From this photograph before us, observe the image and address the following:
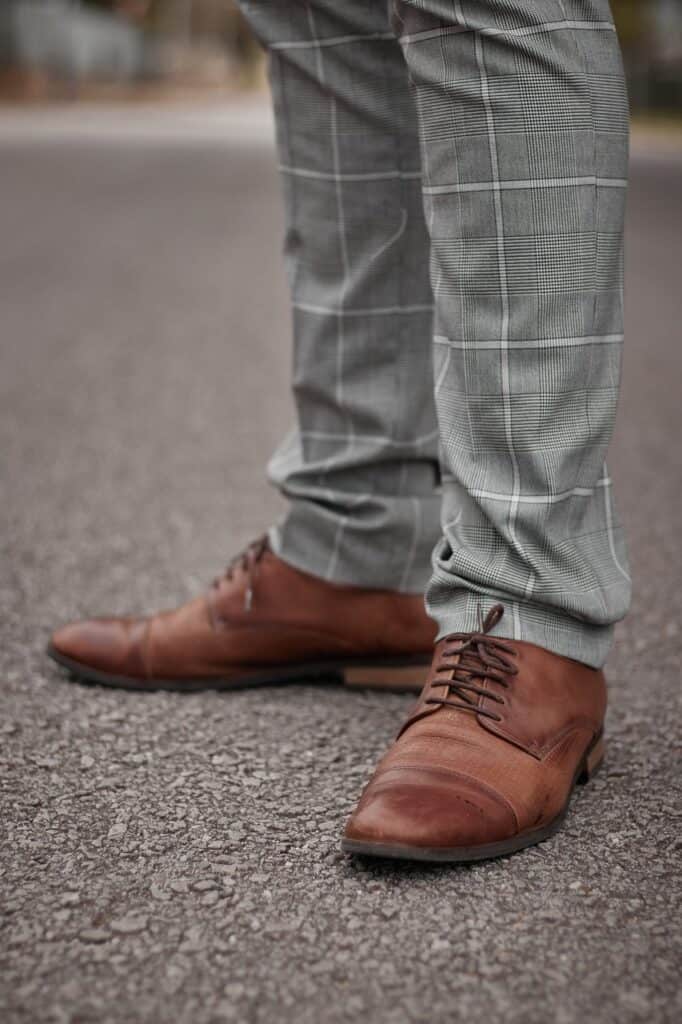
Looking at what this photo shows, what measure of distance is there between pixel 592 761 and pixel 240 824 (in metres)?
0.40

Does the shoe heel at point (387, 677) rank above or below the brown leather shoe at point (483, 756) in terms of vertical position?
below

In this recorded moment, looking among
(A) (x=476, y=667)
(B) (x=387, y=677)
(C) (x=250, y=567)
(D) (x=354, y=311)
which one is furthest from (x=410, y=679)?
(D) (x=354, y=311)

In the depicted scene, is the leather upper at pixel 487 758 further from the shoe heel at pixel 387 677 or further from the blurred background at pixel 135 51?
the blurred background at pixel 135 51

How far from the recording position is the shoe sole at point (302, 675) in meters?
1.68

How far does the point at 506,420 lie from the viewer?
1309 mm

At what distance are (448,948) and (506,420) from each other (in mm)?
523

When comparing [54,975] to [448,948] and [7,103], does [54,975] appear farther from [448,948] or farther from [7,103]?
[7,103]

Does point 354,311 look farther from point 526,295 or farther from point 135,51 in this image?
point 135,51

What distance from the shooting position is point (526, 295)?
1.28 m

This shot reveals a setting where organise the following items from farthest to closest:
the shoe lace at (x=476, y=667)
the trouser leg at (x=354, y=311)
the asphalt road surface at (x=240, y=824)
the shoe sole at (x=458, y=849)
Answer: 1. the trouser leg at (x=354, y=311)
2. the shoe lace at (x=476, y=667)
3. the shoe sole at (x=458, y=849)
4. the asphalt road surface at (x=240, y=824)

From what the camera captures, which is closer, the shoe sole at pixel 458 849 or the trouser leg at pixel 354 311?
the shoe sole at pixel 458 849

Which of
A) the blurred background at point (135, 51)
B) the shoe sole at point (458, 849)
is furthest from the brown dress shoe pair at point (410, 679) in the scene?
the blurred background at point (135, 51)

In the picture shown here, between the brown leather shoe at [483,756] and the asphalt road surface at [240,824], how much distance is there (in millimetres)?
40

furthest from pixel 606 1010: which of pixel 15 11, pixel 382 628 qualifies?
pixel 15 11
